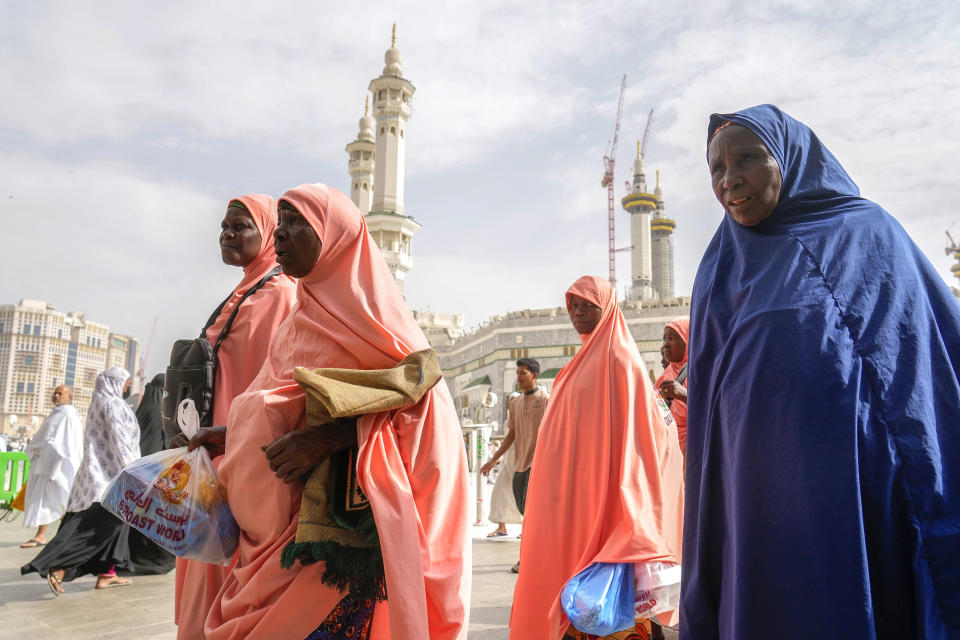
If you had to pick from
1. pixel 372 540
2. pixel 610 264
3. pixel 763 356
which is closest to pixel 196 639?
pixel 372 540

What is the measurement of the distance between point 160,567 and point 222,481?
12.1 ft

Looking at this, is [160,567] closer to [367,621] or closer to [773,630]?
[367,621]

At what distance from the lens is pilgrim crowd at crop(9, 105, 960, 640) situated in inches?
49.4

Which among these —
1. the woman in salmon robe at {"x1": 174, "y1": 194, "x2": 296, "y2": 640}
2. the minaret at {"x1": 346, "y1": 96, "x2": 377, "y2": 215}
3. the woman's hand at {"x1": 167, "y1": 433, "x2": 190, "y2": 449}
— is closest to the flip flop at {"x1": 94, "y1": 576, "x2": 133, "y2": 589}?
the woman in salmon robe at {"x1": 174, "y1": 194, "x2": 296, "y2": 640}

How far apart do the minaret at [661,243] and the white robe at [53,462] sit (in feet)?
233

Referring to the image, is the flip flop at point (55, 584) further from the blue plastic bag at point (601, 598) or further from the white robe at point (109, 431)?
the blue plastic bag at point (601, 598)

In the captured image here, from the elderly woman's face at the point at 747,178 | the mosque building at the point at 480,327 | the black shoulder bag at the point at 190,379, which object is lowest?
the black shoulder bag at the point at 190,379

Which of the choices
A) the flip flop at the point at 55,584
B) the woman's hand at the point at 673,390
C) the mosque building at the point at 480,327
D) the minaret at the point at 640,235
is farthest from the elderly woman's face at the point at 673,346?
the minaret at the point at 640,235

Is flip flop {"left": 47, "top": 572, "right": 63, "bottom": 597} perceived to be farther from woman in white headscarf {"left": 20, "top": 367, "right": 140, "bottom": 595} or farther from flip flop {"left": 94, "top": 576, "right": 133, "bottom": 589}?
flip flop {"left": 94, "top": 576, "right": 133, "bottom": 589}

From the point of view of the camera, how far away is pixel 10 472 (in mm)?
9359

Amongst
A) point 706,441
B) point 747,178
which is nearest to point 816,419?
point 706,441

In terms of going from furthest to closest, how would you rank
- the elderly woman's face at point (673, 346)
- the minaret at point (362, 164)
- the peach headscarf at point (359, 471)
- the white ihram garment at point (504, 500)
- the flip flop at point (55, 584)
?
1. the minaret at point (362, 164)
2. the white ihram garment at point (504, 500)
3. the flip flop at point (55, 584)
4. the elderly woman's face at point (673, 346)
5. the peach headscarf at point (359, 471)

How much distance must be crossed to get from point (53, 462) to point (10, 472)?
10.7 feet

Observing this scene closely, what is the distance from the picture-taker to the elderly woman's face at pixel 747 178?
5.01ft
